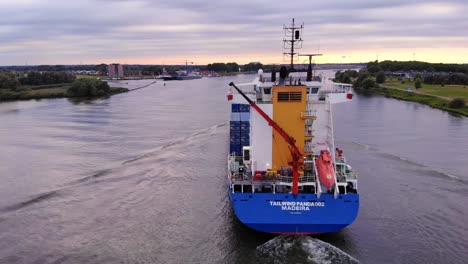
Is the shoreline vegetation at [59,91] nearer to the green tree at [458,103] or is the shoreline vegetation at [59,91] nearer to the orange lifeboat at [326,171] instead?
the green tree at [458,103]

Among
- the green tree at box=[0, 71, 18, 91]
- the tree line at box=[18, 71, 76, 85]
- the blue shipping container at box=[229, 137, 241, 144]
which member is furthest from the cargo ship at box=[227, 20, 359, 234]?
the tree line at box=[18, 71, 76, 85]

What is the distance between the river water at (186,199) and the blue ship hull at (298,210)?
3.22ft

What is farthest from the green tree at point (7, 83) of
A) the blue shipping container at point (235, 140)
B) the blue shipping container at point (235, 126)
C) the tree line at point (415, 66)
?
the tree line at point (415, 66)

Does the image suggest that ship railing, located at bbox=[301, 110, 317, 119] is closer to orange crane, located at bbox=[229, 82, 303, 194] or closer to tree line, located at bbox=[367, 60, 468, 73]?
orange crane, located at bbox=[229, 82, 303, 194]

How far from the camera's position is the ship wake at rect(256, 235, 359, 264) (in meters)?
14.5

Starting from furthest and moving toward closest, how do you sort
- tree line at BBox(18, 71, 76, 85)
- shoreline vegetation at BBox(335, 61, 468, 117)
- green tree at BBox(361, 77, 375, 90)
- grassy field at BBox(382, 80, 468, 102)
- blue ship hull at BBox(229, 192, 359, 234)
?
tree line at BBox(18, 71, 76, 85) → green tree at BBox(361, 77, 375, 90) → grassy field at BBox(382, 80, 468, 102) → shoreline vegetation at BBox(335, 61, 468, 117) → blue ship hull at BBox(229, 192, 359, 234)

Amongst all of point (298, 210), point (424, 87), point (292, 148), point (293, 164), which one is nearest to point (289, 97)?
point (292, 148)

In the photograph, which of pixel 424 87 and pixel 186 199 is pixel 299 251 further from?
pixel 424 87

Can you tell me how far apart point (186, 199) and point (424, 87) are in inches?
3034

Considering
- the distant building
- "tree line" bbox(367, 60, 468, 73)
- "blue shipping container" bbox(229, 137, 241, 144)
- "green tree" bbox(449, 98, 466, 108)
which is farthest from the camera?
the distant building

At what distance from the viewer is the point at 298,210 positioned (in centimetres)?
1488

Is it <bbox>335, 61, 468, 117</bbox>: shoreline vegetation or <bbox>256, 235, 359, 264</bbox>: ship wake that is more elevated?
<bbox>335, 61, 468, 117</bbox>: shoreline vegetation

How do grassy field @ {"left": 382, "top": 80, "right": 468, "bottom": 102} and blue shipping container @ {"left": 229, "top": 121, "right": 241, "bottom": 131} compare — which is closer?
blue shipping container @ {"left": 229, "top": 121, "right": 241, "bottom": 131}


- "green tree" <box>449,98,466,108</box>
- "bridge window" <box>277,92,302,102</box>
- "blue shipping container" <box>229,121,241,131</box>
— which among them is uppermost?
"bridge window" <box>277,92,302,102</box>
